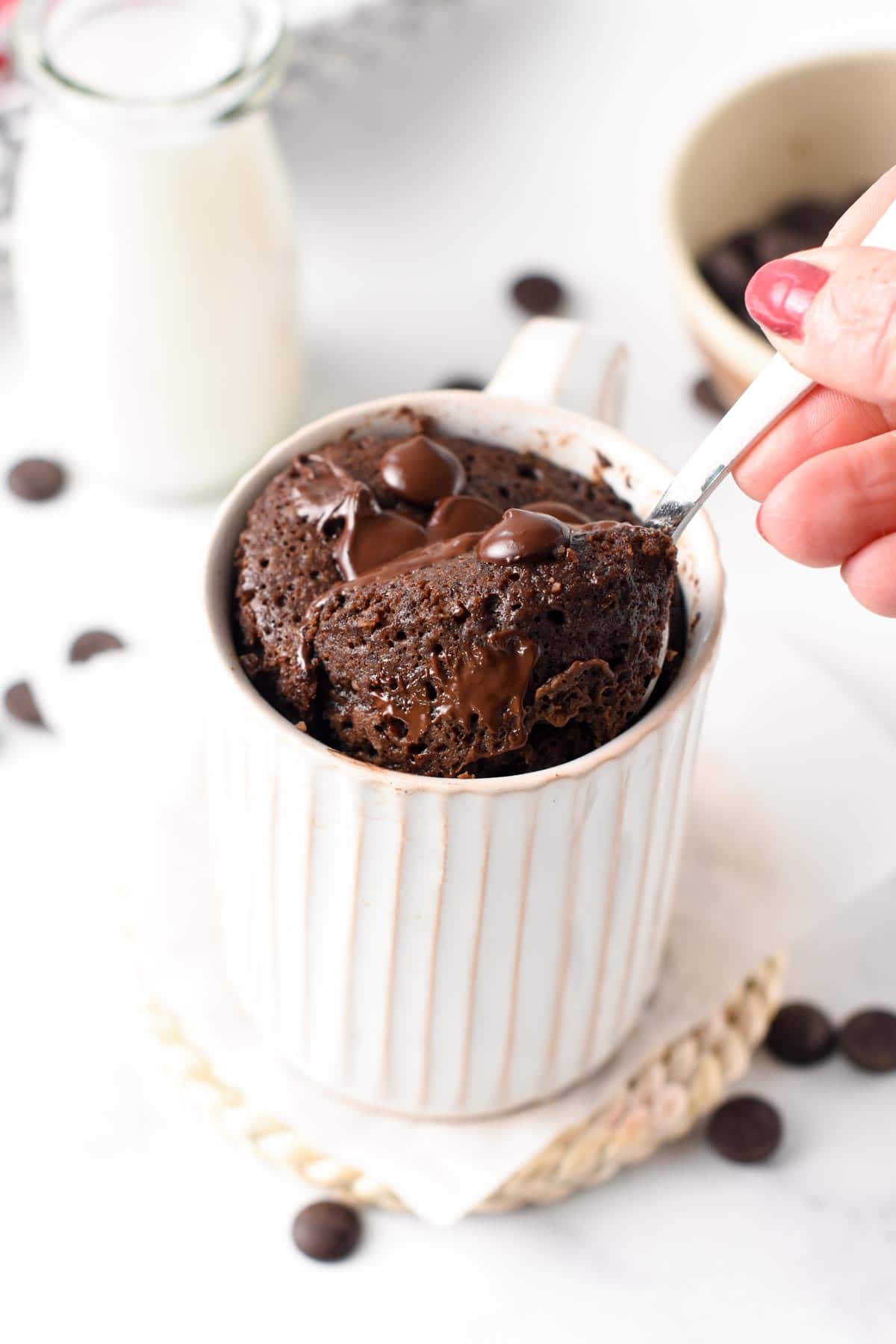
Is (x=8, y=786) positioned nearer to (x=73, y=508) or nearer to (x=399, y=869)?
(x=73, y=508)

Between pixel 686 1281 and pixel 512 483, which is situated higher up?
pixel 512 483

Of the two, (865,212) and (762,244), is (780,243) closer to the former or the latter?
(762,244)

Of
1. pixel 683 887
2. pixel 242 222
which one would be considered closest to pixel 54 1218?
pixel 683 887

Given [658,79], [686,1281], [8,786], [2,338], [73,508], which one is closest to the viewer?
[686,1281]

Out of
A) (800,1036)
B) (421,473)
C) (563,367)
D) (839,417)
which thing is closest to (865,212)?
(839,417)

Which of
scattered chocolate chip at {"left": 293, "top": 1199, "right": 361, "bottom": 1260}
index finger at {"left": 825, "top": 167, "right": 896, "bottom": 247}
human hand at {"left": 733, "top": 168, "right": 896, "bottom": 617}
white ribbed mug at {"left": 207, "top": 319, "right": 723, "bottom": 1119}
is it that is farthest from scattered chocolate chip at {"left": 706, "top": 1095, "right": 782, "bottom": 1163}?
index finger at {"left": 825, "top": 167, "right": 896, "bottom": 247}

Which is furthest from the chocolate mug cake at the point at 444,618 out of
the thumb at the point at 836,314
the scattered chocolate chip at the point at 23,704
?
the scattered chocolate chip at the point at 23,704

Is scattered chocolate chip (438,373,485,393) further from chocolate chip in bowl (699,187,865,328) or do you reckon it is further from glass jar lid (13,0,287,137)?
glass jar lid (13,0,287,137)
